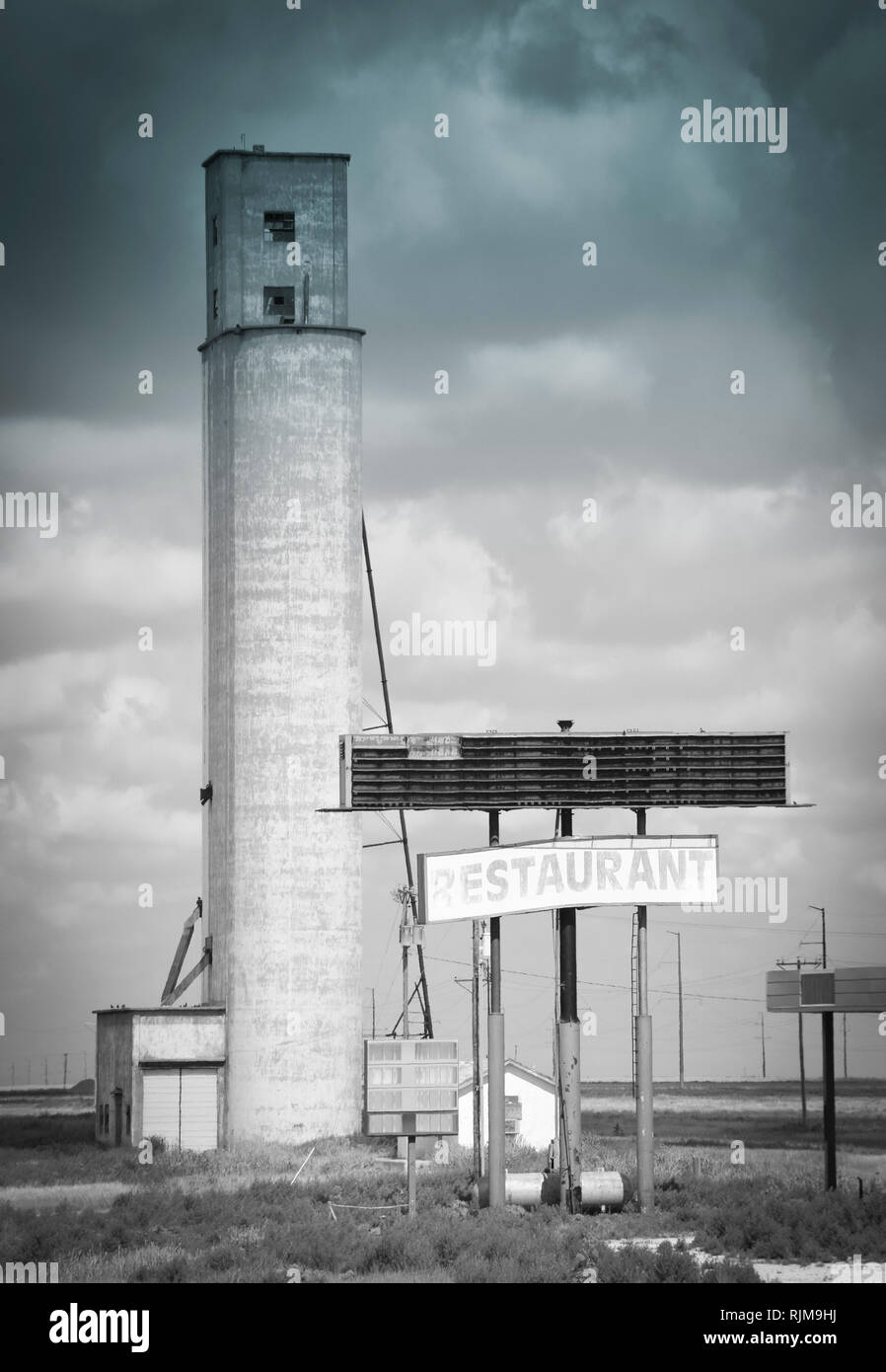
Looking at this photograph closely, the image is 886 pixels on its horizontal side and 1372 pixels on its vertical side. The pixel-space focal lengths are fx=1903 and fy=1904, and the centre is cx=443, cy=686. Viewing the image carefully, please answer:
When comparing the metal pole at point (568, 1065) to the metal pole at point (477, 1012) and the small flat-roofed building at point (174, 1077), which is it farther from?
the small flat-roofed building at point (174, 1077)

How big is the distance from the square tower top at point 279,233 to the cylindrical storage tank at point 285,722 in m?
1.77

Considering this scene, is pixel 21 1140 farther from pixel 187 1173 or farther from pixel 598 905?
pixel 598 905

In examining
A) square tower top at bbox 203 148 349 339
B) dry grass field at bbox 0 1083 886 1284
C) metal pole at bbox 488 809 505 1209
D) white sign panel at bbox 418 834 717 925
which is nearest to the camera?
dry grass field at bbox 0 1083 886 1284

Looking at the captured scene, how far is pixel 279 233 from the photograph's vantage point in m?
67.9

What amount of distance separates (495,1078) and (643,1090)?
328 centimetres

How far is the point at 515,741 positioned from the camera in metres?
44.4

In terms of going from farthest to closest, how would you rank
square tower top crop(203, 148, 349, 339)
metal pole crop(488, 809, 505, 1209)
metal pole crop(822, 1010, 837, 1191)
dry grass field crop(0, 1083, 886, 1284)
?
square tower top crop(203, 148, 349, 339), metal pole crop(822, 1010, 837, 1191), metal pole crop(488, 809, 505, 1209), dry grass field crop(0, 1083, 886, 1284)

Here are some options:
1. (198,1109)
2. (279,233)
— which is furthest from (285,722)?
(279,233)

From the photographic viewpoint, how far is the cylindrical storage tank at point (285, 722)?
62.9 m

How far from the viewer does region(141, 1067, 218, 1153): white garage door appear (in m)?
62.2

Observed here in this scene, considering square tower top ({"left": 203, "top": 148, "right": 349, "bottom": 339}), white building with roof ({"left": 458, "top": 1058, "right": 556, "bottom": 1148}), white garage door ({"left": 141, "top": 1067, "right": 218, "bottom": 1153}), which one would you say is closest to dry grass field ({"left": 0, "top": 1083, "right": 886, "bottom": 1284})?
white garage door ({"left": 141, "top": 1067, "right": 218, "bottom": 1153})

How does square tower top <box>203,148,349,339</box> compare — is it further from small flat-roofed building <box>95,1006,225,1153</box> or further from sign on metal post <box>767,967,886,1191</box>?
sign on metal post <box>767,967,886,1191</box>

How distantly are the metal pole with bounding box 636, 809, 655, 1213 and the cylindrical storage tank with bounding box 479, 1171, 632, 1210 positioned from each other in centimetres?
51
